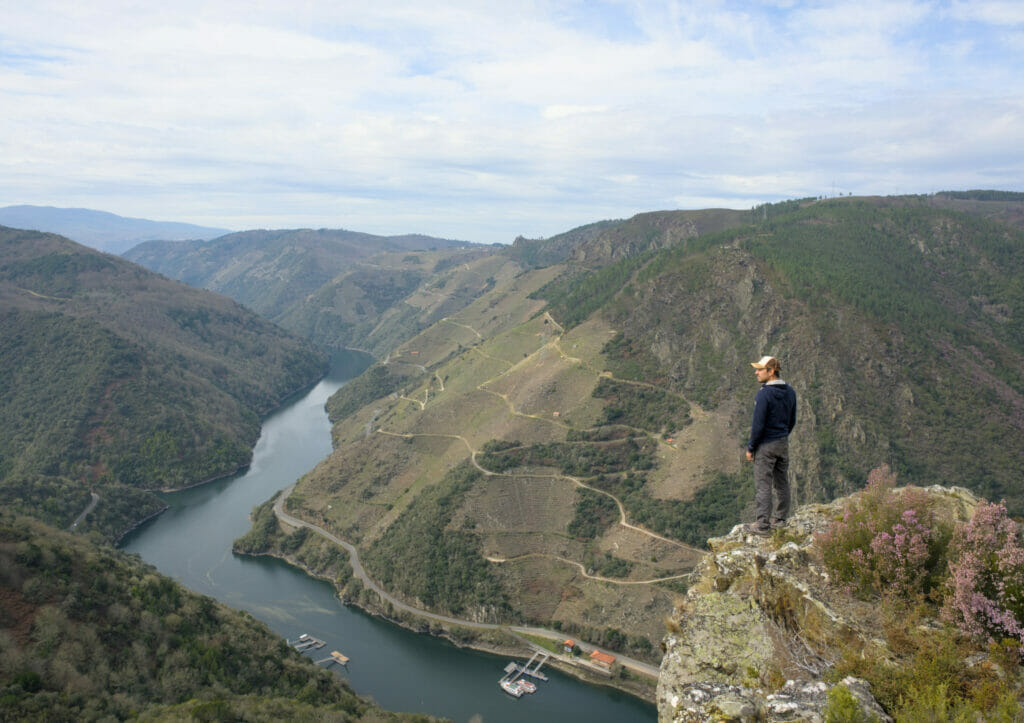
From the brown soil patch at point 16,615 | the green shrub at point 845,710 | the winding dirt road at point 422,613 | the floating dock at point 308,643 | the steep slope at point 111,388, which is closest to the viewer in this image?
the green shrub at point 845,710

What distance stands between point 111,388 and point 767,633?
372 ft

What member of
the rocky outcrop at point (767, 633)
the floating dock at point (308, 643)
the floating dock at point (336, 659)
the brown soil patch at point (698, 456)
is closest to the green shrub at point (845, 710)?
the rocky outcrop at point (767, 633)

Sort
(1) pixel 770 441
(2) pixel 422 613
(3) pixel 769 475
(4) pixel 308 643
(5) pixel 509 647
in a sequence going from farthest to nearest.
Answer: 1. (2) pixel 422 613
2. (4) pixel 308 643
3. (5) pixel 509 647
4. (3) pixel 769 475
5. (1) pixel 770 441

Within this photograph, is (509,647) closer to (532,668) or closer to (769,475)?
(532,668)

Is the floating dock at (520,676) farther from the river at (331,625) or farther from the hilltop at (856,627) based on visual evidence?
the hilltop at (856,627)

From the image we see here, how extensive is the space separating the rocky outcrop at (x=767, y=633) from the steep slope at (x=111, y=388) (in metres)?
83.3

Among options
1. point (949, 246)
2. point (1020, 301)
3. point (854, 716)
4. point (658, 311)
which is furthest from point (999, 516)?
point (949, 246)

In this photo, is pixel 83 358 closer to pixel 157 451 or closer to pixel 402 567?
pixel 157 451

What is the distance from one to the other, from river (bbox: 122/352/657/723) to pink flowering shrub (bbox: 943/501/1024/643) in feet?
148

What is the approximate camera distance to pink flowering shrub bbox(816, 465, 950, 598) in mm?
7723

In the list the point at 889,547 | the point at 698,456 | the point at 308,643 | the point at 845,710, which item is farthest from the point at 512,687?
the point at 845,710

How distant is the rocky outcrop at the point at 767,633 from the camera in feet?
22.8

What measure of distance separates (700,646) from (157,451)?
103 metres

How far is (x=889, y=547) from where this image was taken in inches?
306
